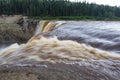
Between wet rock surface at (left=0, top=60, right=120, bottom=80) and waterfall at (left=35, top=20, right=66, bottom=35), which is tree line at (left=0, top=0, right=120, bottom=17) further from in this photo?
wet rock surface at (left=0, top=60, right=120, bottom=80)

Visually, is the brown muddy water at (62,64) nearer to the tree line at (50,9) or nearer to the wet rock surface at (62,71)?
the wet rock surface at (62,71)

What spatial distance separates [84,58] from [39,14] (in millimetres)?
61495

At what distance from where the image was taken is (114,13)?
76.0m

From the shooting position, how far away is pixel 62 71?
26.4 ft

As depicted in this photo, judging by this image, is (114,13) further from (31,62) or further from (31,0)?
(31,62)

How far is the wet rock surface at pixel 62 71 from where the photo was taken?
25.0 ft

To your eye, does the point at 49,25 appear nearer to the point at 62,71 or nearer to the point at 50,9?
the point at 62,71

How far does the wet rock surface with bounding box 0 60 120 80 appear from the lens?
7.63 metres

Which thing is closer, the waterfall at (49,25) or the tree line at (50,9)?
the waterfall at (49,25)

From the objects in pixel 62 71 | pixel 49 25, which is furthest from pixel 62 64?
pixel 49 25

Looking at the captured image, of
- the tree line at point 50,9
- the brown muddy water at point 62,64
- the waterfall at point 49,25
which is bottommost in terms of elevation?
the tree line at point 50,9

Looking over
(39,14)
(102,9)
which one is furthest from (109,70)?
(102,9)

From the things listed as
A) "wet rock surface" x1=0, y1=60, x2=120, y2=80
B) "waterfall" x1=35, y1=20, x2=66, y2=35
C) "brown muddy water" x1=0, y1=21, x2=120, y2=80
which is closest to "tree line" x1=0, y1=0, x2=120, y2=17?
"waterfall" x1=35, y1=20, x2=66, y2=35

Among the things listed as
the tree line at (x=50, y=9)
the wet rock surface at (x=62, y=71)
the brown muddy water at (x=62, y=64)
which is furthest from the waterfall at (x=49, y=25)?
the tree line at (x=50, y=9)
